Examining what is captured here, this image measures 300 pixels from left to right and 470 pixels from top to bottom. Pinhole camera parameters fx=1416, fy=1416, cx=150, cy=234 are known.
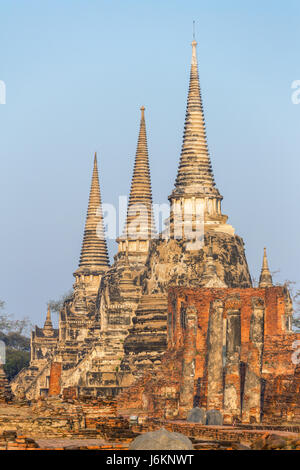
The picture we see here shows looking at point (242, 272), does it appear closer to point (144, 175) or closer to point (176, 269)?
point (176, 269)

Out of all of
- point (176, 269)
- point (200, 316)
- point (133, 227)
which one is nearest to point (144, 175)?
point (133, 227)

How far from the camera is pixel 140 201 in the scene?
70812 mm

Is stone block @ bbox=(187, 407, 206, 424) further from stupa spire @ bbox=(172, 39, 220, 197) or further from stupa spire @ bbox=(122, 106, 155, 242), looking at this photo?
stupa spire @ bbox=(122, 106, 155, 242)

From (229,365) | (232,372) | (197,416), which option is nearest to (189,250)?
(229,365)

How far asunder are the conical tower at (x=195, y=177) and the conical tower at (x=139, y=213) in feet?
22.2

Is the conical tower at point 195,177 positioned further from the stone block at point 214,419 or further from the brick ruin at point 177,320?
the stone block at point 214,419

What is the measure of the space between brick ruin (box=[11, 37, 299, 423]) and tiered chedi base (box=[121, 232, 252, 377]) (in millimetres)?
53

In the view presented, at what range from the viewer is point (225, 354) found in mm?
44250

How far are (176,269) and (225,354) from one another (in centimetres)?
1621

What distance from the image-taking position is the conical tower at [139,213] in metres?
70.3

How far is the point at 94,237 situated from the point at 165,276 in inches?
728

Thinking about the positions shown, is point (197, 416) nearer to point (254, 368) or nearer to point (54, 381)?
point (254, 368)

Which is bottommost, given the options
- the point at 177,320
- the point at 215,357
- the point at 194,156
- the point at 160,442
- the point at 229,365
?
the point at 160,442

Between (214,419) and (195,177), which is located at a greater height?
(195,177)
